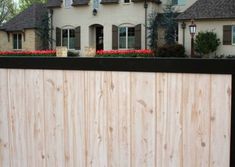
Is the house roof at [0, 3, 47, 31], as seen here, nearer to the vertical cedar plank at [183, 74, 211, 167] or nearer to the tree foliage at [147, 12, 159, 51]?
the tree foliage at [147, 12, 159, 51]

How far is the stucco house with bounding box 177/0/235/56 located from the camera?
2448cm

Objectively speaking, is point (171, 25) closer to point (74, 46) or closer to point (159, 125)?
point (74, 46)

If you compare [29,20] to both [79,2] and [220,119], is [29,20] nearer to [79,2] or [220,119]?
[79,2]

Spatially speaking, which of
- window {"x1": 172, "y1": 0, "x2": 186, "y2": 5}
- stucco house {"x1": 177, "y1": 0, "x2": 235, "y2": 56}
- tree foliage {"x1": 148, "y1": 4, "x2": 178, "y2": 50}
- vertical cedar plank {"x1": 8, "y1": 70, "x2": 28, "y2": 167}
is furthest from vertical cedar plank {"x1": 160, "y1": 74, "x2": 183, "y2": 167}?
window {"x1": 172, "y1": 0, "x2": 186, "y2": 5}

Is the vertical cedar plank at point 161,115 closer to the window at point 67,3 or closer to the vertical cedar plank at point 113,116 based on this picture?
the vertical cedar plank at point 113,116

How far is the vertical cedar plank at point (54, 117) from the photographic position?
8.84 ft

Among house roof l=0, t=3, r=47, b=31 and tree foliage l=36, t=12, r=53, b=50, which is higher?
house roof l=0, t=3, r=47, b=31

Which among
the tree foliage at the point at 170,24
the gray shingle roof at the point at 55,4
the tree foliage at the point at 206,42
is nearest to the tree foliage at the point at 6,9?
the gray shingle roof at the point at 55,4

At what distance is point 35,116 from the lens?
2.79m

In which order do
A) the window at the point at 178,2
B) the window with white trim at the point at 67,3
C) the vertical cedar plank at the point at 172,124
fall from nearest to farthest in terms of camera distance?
1. the vertical cedar plank at the point at 172,124
2. the window at the point at 178,2
3. the window with white trim at the point at 67,3

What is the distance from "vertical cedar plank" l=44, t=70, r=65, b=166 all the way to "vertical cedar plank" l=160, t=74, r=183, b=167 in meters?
0.74

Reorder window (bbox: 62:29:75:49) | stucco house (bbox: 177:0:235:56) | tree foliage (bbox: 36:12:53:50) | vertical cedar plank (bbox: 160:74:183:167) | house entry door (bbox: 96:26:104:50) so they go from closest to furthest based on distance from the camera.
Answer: vertical cedar plank (bbox: 160:74:183:167), stucco house (bbox: 177:0:235:56), house entry door (bbox: 96:26:104:50), window (bbox: 62:29:75:49), tree foliage (bbox: 36:12:53:50)

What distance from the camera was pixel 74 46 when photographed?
1236 inches

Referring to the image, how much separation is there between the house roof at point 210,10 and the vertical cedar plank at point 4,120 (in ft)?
75.7
